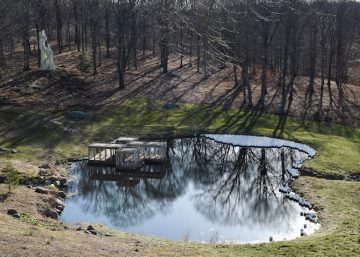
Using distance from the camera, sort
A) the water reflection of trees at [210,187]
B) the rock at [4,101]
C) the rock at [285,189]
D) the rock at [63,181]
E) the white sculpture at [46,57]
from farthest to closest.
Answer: the white sculpture at [46,57] < the rock at [4,101] < the rock at [63,181] < the rock at [285,189] < the water reflection of trees at [210,187]

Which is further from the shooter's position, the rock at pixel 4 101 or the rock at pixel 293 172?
the rock at pixel 4 101

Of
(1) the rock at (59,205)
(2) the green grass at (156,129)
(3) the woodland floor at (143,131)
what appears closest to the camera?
(3) the woodland floor at (143,131)

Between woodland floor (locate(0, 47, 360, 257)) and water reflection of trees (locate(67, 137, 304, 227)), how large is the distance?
6.70 ft

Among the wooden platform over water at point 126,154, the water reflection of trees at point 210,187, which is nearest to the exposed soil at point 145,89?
the wooden platform over water at point 126,154

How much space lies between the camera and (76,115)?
125ft

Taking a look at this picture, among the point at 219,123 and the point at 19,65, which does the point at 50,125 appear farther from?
the point at 19,65

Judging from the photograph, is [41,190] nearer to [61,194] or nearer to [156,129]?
[61,194]

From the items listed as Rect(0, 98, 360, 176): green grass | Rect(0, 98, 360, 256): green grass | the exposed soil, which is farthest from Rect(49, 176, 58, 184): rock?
the exposed soil

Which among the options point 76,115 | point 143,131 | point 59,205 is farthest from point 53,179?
point 76,115

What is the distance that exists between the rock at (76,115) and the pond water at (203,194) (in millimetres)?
8421

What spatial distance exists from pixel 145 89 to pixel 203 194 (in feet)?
79.2

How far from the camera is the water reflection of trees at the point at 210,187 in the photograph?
22.6 m

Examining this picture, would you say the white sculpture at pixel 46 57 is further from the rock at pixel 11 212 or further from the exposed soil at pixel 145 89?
the rock at pixel 11 212

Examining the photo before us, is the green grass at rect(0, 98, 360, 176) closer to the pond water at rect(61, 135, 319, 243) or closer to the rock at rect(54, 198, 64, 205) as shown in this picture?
the pond water at rect(61, 135, 319, 243)
